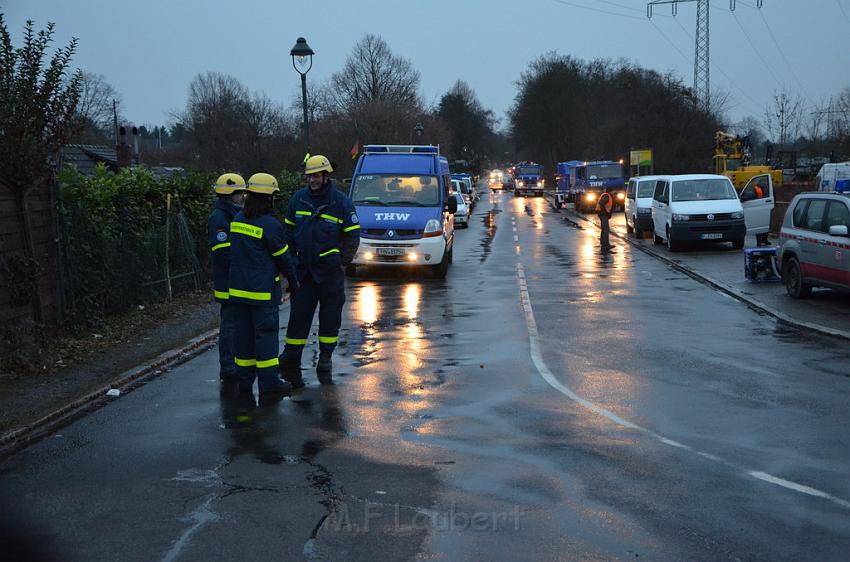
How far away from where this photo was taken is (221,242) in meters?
9.12

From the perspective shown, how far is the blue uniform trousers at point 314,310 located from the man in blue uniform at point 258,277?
925 mm

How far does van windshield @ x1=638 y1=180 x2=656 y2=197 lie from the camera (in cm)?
3291

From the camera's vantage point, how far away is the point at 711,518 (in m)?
5.22

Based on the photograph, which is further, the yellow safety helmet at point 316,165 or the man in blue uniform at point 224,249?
the yellow safety helmet at point 316,165

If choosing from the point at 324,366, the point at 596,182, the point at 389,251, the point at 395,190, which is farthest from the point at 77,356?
the point at 596,182

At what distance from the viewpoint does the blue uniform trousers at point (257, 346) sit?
845cm

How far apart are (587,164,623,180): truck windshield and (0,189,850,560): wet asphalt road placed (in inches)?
1635

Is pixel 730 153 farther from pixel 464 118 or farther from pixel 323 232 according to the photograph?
pixel 464 118

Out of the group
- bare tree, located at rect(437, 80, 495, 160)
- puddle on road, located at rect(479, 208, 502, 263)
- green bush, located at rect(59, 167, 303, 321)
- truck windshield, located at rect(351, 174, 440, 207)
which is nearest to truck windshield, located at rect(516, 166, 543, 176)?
puddle on road, located at rect(479, 208, 502, 263)

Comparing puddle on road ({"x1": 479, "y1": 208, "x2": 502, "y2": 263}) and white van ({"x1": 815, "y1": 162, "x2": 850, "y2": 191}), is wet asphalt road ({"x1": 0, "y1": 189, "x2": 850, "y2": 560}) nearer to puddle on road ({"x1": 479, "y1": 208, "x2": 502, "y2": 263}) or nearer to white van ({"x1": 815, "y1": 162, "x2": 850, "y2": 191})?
puddle on road ({"x1": 479, "y1": 208, "x2": 502, "y2": 263})

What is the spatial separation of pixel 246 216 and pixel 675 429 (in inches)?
157

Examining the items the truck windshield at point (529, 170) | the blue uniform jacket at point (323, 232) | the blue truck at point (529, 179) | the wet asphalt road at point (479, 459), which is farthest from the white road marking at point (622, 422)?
the truck windshield at point (529, 170)

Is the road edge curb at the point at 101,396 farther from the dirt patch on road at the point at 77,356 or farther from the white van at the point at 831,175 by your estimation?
the white van at the point at 831,175

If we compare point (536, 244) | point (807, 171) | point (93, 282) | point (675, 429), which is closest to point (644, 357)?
point (675, 429)
